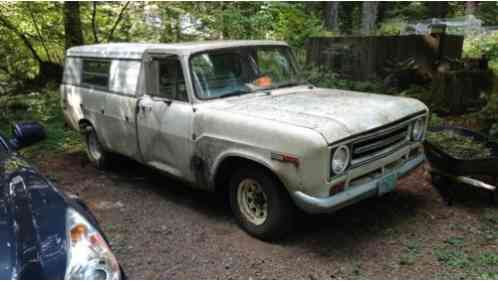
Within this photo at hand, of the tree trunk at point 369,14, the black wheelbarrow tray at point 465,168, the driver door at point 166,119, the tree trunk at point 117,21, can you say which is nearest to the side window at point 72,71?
the driver door at point 166,119

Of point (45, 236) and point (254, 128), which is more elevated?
point (254, 128)

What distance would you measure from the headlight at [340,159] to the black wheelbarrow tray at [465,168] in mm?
1574

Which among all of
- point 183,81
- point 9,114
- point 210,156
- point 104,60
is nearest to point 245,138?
point 210,156

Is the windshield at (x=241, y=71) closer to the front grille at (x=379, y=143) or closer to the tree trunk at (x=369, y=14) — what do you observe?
the front grille at (x=379, y=143)

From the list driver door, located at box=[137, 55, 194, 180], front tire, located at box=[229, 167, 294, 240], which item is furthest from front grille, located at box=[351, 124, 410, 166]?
driver door, located at box=[137, 55, 194, 180]

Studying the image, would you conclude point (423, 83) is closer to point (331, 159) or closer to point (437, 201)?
point (437, 201)

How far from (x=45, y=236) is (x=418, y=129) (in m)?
3.80

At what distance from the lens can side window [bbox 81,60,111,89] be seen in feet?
19.9

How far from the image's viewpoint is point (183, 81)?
470 centimetres

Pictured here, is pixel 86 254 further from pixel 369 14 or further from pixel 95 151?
pixel 369 14

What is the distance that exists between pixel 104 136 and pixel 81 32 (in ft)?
21.2

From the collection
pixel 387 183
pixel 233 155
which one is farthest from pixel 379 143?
pixel 233 155

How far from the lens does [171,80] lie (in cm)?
490

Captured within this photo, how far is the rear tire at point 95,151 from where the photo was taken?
6.62 m
